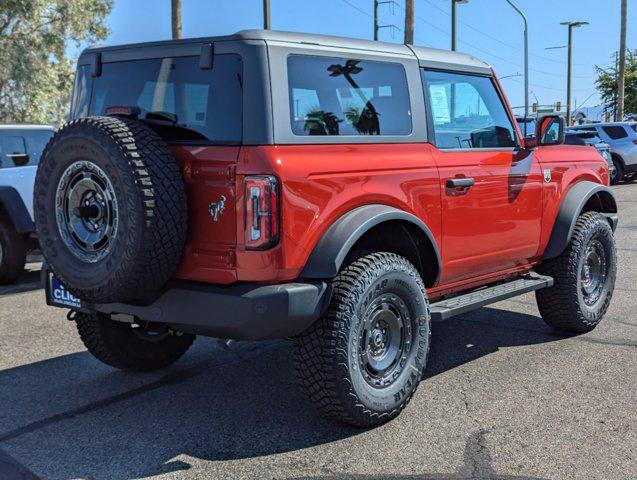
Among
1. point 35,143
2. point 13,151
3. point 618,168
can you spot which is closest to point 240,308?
point 13,151

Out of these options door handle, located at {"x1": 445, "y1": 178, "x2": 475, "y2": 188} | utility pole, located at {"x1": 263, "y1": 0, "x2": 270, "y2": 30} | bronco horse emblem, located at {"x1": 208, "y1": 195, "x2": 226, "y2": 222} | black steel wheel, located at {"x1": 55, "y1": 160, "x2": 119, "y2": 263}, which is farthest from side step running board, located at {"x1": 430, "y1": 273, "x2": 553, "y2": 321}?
utility pole, located at {"x1": 263, "y1": 0, "x2": 270, "y2": 30}

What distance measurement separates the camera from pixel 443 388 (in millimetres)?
4352

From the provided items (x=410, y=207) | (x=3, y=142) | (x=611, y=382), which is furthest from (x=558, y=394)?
(x=3, y=142)

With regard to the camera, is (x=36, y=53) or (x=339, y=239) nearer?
(x=339, y=239)

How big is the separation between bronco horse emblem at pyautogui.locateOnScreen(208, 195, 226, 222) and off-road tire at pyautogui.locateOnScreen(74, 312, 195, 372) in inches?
53.2

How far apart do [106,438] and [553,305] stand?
3.34 metres

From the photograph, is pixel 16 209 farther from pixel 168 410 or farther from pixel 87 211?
pixel 87 211

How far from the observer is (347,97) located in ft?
12.7

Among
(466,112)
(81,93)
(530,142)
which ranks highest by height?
(81,93)

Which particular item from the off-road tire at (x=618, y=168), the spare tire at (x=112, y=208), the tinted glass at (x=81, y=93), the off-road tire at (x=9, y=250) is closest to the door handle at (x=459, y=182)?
the spare tire at (x=112, y=208)

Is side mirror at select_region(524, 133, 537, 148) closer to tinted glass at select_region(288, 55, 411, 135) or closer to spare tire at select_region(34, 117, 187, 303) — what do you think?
tinted glass at select_region(288, 55, 411, 135)

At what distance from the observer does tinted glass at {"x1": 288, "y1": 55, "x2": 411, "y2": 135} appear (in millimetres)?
3633

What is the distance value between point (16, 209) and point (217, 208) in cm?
526

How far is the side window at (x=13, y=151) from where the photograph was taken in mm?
8009
